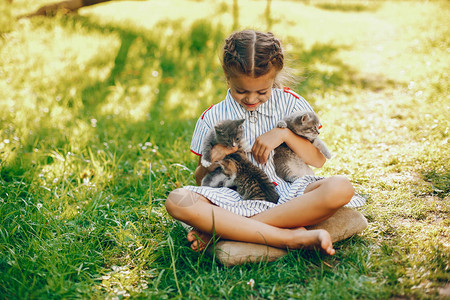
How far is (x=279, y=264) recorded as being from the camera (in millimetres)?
2502

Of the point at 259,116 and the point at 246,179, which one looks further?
the point at 259,116

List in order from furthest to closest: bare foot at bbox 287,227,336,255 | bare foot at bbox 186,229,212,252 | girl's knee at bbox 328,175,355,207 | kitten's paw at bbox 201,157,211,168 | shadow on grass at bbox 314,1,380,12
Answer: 1. shadow on grass at bbox 314,1,380,12
2. kitten's paw at bbox 201,157,211,168
3. bare foot at bbox 186,229,212,252
4. girl's knee at bbox 328,175,355,207
5. bare foot at bbox 287,227,336,255

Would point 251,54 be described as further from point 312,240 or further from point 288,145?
point 312,240

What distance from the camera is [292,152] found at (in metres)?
3.13

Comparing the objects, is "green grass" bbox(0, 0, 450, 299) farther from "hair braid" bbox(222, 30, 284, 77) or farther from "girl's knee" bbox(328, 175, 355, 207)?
"hair braid" bbox(222, 30, 284, 77)

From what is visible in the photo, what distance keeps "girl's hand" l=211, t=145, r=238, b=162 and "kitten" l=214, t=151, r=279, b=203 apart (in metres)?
0.03

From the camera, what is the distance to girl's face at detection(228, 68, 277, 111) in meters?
2.78

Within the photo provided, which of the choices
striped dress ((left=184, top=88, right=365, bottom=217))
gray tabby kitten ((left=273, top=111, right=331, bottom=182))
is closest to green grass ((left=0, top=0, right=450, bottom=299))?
striped dress ((left=184, top=88, right=365, bottom=217))

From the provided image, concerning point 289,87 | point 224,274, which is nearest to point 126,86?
point 289,87

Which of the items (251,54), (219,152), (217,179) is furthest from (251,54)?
(217,179)

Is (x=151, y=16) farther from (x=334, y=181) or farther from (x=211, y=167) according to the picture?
(x=334, y=181)

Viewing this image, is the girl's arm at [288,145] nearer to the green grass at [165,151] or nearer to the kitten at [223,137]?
the kitten at [223,137]

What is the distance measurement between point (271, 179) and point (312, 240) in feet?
2.49

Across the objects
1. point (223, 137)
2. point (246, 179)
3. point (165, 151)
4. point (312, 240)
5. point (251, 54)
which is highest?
point (251, 54)
